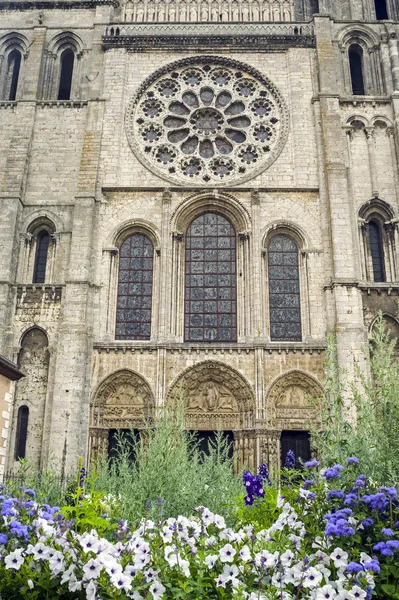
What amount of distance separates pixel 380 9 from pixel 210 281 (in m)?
13.6

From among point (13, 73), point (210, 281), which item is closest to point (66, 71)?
point (13, 73)

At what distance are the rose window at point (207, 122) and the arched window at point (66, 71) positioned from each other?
3.26 metres

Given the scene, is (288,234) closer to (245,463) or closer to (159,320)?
(159,320)

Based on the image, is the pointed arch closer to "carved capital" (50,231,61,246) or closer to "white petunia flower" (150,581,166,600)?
"carved capital" (50,231,61,246)

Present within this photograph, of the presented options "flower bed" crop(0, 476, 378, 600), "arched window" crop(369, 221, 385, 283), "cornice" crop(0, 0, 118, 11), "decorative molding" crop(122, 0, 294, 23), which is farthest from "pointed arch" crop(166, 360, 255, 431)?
"cornice" crop(0, 0, 118, 11)

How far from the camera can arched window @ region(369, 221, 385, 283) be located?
59.4ft

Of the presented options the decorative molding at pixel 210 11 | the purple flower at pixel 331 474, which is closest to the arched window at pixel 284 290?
the decorative molding at pixel 210 11

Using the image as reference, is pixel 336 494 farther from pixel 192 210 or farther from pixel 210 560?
pixel 192 210

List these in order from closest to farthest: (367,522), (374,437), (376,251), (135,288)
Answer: (367,522)
(374,437)
(135,288)
(376,251)

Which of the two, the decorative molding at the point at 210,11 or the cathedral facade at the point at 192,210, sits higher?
the decorative molding at the point at 210,11

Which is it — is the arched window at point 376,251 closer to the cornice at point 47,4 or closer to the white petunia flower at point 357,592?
the cornice at point 47,4

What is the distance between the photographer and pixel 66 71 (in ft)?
71.8

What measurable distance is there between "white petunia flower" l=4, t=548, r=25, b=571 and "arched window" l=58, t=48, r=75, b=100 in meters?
20.6

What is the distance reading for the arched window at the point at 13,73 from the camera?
2124 cm
